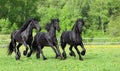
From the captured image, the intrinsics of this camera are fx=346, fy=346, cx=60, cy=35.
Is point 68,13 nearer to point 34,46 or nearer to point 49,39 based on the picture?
point 34,46

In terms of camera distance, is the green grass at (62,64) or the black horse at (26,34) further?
the black horse at (26,34)

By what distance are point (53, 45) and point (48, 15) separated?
142 feet

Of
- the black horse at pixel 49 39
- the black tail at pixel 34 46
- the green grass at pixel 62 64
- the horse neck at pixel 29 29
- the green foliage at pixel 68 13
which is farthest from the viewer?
the green foliage at pixel 68 13

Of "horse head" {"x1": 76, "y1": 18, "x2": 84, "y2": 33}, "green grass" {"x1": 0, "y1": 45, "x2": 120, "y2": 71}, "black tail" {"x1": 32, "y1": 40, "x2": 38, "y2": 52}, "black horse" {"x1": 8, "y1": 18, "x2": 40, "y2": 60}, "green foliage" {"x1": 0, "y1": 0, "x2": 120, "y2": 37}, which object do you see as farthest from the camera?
"green foliage" {"x1": 0, "y1": 0, "x2": 120, "y2": 37}

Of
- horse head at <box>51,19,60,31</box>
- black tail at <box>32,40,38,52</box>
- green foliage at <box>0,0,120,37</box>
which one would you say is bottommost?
green foliage at <box>0,0,120,37</box>

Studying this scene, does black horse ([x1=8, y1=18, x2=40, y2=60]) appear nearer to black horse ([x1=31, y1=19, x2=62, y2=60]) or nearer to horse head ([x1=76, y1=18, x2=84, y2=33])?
black horse ([x1=31, y1=19, x2=62, y2=60])

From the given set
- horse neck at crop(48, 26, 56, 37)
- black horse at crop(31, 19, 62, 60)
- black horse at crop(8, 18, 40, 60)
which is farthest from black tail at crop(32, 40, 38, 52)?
horse neck at crop(48, 26, 56, 37)

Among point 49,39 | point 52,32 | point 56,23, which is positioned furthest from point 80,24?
point 49,39

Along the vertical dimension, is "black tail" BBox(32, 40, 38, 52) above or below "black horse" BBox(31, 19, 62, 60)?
below

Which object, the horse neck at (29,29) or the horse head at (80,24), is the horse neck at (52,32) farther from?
the horse head at (80,24)

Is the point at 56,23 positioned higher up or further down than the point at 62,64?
higher up

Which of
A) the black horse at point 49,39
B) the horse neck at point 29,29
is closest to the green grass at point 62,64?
the black horse at point 49,39

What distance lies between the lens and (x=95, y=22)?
68438mm

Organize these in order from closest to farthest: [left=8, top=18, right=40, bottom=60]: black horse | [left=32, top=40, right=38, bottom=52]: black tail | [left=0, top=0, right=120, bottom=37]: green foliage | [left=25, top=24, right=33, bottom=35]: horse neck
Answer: [left=8, top=18, right=40, bottom=60]: black horse, [left=25, top=24, right=33, bottom=35]: horse neck, [left=32, top=40, right=38, bottom=52]: black tail, [left=0, top=0, right=120, bottom=37]: green foliage
